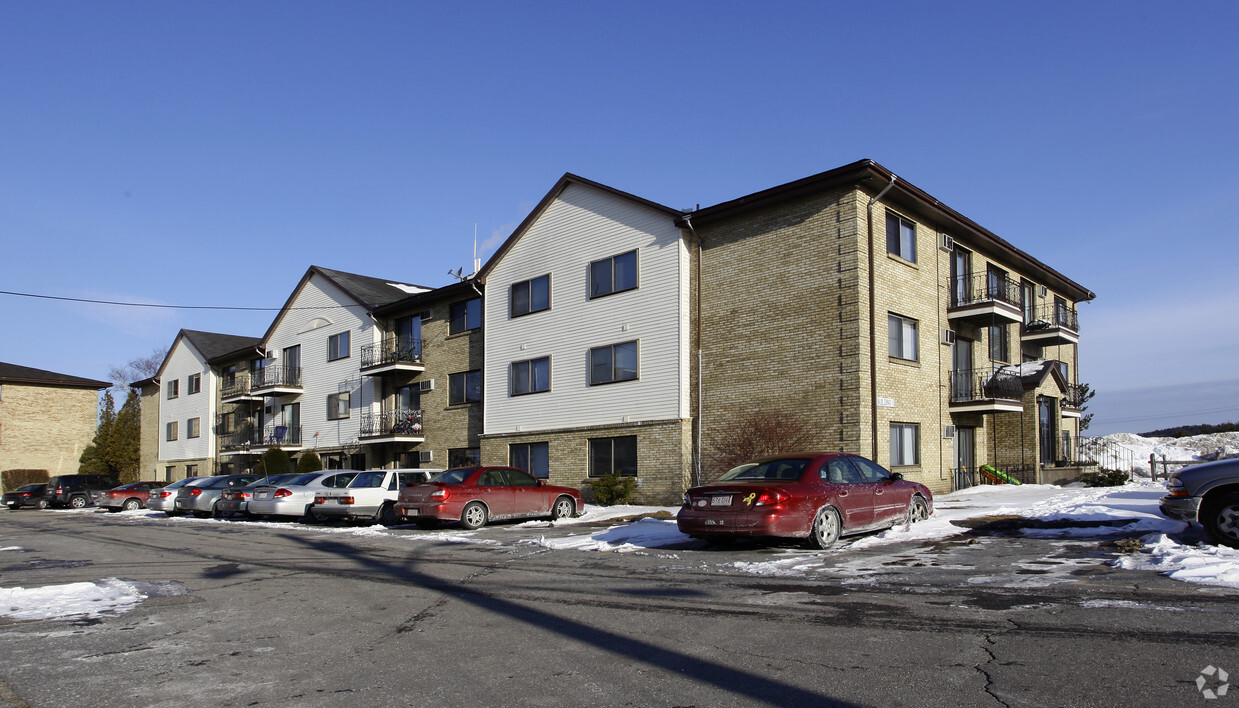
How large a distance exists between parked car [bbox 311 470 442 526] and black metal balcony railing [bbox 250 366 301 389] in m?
21.1

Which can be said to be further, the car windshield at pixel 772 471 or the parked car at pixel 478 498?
the parked car at pixel 478 498

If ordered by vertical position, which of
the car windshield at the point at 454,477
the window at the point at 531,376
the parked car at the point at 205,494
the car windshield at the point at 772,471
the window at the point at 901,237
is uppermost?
Result: the window at the point at 901,237

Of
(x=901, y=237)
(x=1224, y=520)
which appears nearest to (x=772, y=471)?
(x=1224, y=520)

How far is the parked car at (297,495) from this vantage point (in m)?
22.5

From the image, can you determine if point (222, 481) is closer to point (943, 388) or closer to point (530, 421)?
point (530, 421)

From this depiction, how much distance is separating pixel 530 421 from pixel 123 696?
75.5ft

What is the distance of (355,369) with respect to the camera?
37219 mm

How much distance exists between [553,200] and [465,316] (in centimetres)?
635

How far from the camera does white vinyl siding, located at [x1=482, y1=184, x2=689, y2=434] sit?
24.8 m

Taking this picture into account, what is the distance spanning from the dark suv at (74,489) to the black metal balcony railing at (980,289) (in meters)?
33.4

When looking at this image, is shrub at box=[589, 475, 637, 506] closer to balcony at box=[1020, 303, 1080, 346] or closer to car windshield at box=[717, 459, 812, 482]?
car windshield at box=[717, 459, 812, 482]

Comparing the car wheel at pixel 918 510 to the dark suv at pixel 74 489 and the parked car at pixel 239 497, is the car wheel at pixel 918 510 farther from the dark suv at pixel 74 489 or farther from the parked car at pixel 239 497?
the dark suv at pixel 74 489

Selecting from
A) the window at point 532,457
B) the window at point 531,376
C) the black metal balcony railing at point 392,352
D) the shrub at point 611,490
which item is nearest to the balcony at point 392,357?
the black metal balcony railing at point 392,352

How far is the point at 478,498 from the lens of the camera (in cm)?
1847
